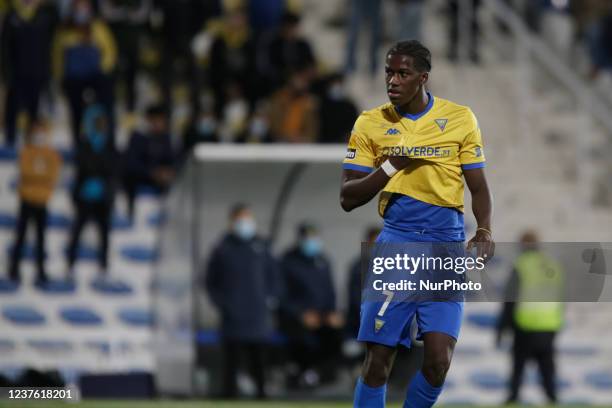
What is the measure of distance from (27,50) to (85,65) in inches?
27.1

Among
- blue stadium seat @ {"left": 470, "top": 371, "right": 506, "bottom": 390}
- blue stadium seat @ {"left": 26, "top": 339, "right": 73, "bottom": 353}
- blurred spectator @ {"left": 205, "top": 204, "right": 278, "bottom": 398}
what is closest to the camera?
blurred spectator @ {"left": 205, "top": 204, "right": 278, "bottom": 398}

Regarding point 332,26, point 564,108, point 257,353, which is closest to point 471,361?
point 257,353

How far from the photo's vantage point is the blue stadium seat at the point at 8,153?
644 inches

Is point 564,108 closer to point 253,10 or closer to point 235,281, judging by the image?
point 253,10

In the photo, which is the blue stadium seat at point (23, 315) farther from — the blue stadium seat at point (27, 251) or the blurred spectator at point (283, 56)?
the blurred spectator at point (283, 56)

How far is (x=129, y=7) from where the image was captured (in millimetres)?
16797

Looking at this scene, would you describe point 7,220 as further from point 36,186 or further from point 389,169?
point 389,169

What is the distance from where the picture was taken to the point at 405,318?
22.6ft

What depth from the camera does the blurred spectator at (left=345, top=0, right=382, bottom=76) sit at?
16.4 meters

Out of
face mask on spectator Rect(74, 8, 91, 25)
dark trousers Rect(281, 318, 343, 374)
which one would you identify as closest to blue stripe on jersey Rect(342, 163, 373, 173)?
dark trousers Rect(281, 318, 343, 374)

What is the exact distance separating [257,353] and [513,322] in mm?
2434

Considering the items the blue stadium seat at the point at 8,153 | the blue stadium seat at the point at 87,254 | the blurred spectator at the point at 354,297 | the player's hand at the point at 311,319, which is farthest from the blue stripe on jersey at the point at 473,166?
the blue stadium seat at the point at 8,153

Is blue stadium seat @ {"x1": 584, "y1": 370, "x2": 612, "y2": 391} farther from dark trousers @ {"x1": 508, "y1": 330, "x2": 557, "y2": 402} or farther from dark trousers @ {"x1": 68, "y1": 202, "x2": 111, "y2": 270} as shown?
dark trousers @ {"x1": 68, "y1": 202, "x2": 111, "y2": 270}

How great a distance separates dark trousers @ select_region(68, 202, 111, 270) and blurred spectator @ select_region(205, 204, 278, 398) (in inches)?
79.3
